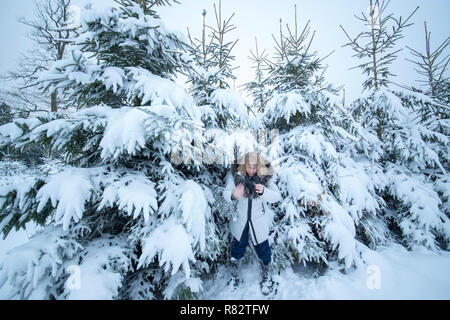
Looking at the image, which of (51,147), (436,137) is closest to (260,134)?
(51,147)

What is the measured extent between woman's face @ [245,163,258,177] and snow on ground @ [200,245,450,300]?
204 centimetres

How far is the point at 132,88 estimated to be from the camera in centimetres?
258

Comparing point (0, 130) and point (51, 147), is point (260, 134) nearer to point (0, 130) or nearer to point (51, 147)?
point (51, 147)

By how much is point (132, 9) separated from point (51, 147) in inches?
91.2

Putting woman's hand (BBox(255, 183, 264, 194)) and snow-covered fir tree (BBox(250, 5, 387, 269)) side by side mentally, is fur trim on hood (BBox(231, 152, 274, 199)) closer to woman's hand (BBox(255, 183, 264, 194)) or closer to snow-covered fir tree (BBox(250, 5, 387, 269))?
woman's hand (BBox(255, 183, 264, 194))

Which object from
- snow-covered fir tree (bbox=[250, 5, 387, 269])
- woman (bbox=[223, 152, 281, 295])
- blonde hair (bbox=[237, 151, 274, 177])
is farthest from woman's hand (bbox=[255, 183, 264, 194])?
snow-covered fir tree (bbox=[250, 5, 387, 269])

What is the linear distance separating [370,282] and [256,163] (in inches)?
107

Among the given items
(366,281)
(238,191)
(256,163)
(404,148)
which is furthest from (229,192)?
(404,148)

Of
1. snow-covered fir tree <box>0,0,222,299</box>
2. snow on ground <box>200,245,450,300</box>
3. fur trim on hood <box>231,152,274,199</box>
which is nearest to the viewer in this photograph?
snow-covered fir tree <box>0,0,222,299</box>

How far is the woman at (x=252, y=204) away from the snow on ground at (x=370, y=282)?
0.84 feet

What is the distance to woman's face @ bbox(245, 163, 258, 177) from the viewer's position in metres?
3.26

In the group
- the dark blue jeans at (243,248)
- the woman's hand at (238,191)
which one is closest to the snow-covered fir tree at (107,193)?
the woman's hand at (238,191)

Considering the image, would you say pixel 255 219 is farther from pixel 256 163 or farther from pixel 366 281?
pixel 366 281

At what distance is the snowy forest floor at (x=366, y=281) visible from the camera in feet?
8.91
